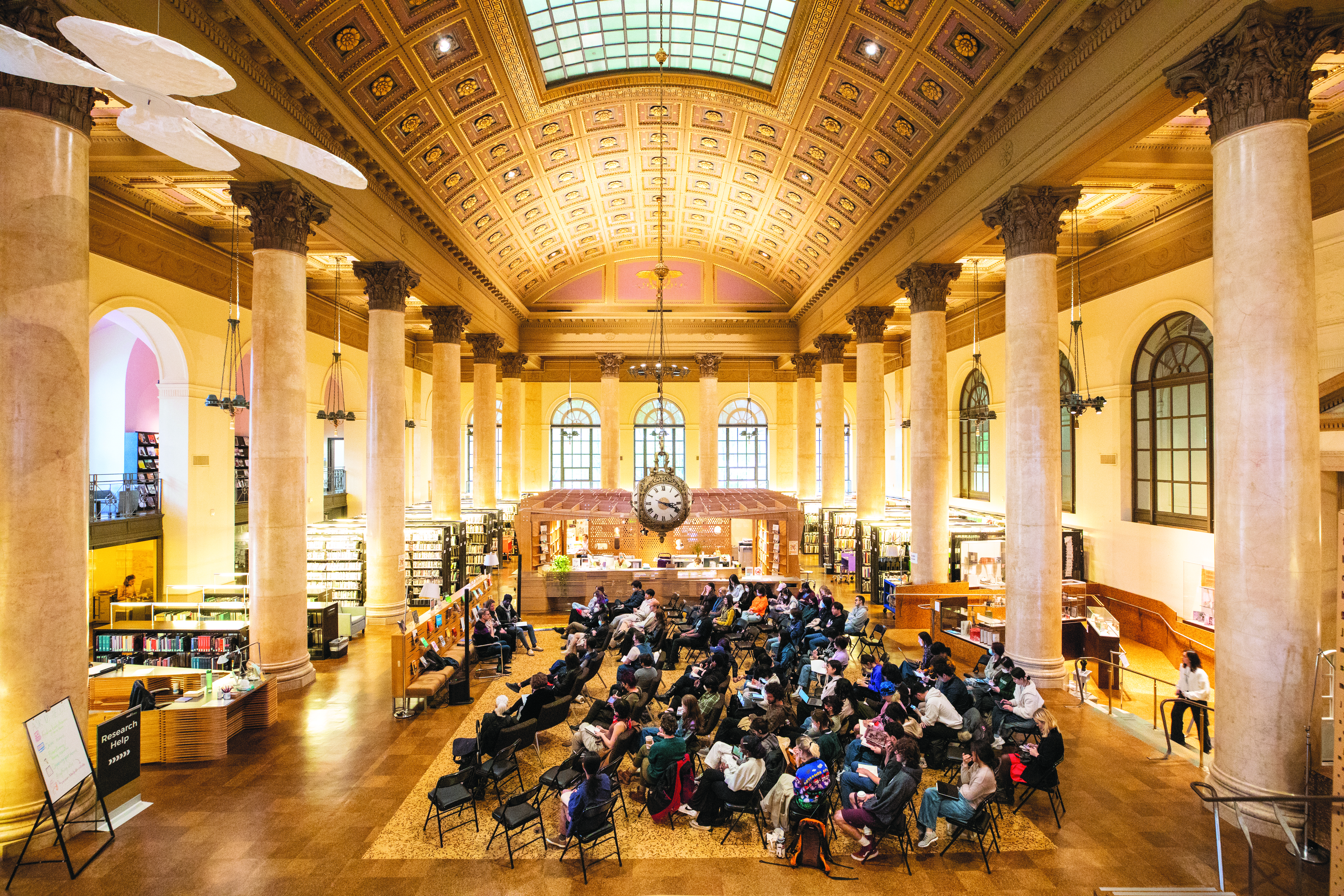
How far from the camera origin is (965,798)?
614 centimetres

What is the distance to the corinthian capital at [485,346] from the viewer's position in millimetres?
22828

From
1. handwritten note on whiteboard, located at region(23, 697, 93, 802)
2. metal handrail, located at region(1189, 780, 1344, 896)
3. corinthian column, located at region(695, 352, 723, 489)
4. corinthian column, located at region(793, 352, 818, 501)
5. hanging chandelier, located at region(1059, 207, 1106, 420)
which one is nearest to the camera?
metal handrail, located at region(1189, 780, 1344, 896)

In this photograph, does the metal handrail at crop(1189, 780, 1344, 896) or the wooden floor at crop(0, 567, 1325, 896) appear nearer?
the metal handrail at crop(1189, 780, 1344, 896)

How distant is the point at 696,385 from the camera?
3247 cm

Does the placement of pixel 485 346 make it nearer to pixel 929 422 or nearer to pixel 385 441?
pixel 385 441

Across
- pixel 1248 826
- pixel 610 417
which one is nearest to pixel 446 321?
pixel 610 417

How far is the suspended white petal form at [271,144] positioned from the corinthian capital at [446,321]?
1567cm

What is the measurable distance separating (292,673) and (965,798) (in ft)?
30.6

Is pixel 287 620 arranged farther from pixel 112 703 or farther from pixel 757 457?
pixel 757 457

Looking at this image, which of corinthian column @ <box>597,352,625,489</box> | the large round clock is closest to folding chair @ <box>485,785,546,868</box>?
the large round clock

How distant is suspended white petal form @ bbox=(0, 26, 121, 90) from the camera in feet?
11.5

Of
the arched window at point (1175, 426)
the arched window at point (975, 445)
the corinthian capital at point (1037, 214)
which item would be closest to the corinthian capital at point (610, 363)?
the arched window at point (975, 445)

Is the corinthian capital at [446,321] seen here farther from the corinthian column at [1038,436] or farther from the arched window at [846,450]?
the arched window at [846,450]

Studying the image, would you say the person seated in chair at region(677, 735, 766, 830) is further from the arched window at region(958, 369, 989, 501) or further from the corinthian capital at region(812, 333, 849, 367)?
the corinthian capital at region(812, 333, 849, 367)
